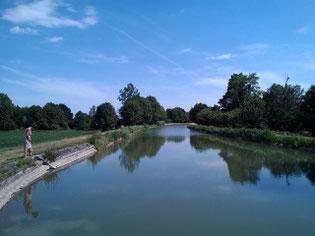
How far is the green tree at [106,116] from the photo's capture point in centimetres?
5156

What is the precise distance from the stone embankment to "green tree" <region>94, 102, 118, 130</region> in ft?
107

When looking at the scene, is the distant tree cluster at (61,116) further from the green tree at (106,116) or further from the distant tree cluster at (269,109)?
the distant tree cluster at (269,109)

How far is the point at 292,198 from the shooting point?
302 inches

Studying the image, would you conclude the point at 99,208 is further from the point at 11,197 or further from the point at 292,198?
the point at 292,198

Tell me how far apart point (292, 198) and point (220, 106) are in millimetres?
55403

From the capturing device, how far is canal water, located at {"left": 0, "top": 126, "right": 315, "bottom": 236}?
5750 mm

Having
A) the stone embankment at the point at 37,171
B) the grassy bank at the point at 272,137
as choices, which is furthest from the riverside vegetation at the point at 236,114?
the stone embankment at the point at 37,171

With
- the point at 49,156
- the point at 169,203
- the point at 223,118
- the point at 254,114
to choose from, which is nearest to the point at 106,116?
the point at 223,118

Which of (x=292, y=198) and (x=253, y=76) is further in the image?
(x=253, y=76)

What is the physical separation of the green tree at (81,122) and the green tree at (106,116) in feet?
60.6

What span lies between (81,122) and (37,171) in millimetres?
62758

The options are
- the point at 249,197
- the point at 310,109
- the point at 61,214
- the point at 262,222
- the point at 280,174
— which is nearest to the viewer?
the point at 262,222

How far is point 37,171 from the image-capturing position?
10953mm

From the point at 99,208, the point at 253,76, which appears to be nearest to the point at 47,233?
the point at 99,208
